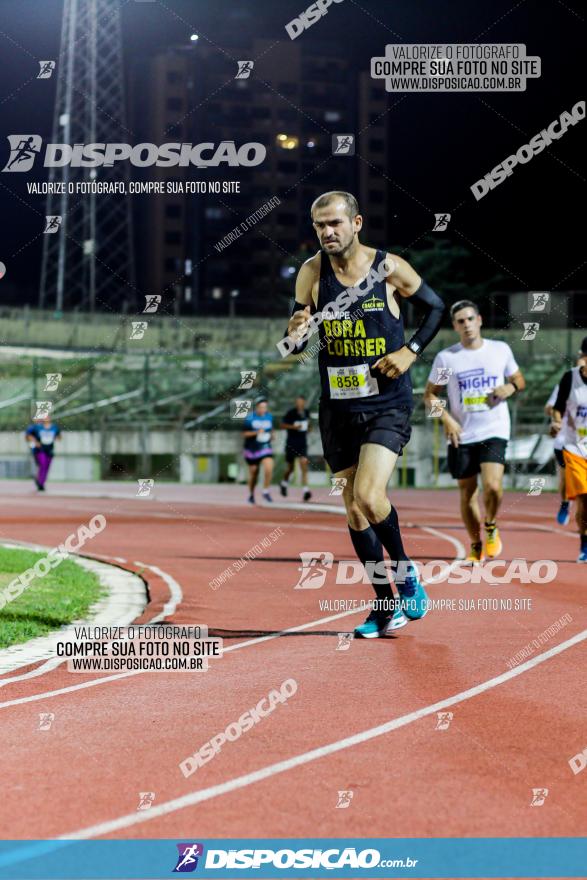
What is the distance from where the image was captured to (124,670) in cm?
711

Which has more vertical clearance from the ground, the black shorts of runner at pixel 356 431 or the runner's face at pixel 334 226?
the runner's face at pixel 334 226

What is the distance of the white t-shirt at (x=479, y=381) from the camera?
1206 centimetres

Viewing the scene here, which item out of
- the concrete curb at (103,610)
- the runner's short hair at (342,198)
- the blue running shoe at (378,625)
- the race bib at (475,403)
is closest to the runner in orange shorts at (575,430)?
the race bib at (475,403)

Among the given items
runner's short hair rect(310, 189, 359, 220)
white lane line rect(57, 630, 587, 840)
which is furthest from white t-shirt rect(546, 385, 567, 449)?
white lane line rect(57, 630, 587, 840)

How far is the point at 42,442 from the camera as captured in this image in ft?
98.0

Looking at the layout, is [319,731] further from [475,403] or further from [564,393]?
[564,393]

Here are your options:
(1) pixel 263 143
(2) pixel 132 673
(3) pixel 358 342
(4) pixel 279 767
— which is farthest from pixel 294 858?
(1) pixel 263 143

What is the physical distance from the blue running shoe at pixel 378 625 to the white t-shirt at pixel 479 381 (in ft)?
13.7

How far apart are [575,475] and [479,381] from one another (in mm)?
1360

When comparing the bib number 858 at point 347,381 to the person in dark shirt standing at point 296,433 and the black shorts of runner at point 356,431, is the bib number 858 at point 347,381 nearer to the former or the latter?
the black shorts of runner at point 356,431

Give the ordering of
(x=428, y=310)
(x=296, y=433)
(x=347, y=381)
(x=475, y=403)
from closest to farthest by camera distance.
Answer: (x=347, y=381), (x=428, y=310), (x=475, y=403), (x=296, y=433)

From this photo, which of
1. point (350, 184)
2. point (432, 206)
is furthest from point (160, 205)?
point (432, 206)

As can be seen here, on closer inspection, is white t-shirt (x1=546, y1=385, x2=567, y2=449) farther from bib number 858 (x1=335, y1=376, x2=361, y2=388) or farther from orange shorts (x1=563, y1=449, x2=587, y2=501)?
Result: bib number 858 (x1=335, y1=376, x2=361, y2=388)

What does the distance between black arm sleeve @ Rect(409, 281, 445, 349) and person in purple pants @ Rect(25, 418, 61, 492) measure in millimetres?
22746
